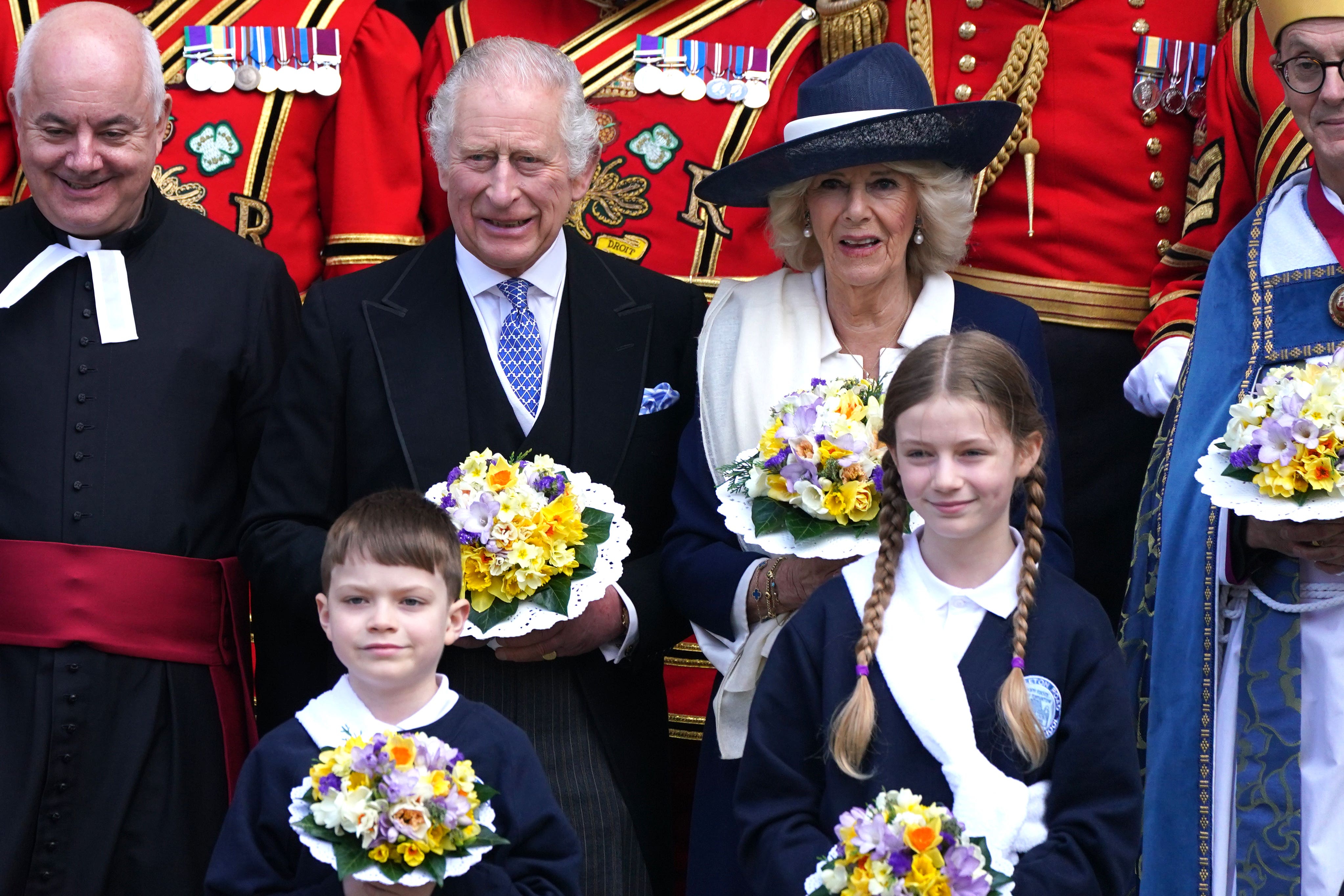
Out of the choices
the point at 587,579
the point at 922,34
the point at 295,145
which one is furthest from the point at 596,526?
the point at 922,34

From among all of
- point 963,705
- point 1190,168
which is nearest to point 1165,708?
point 963,705

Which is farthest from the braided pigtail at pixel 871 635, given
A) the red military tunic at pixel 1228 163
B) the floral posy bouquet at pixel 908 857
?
the red military tunic at pixel 1228 163

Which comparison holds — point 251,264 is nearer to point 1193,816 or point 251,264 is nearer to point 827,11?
point 827,11

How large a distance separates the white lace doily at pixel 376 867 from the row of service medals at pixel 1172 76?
2634mm

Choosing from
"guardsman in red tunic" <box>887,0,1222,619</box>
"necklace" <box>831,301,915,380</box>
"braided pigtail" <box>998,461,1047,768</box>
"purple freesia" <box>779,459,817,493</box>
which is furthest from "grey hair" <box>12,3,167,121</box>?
"braided pigtail" <box>998,461,1047,768</box>

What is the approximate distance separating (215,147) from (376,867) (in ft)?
8.10

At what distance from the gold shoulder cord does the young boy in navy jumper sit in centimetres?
204

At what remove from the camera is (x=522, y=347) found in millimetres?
3748

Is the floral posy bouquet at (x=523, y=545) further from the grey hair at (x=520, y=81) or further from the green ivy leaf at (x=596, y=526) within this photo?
the grey hair at (x=520, y=81)

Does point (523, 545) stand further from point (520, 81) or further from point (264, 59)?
point (264, 59)

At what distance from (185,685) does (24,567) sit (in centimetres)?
40

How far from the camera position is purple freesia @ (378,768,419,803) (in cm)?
252

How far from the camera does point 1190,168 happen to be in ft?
14.5

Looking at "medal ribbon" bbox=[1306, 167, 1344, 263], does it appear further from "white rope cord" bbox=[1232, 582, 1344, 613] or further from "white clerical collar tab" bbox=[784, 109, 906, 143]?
"white clerical collar tab" bbox=[784, 109, 906, 143]
